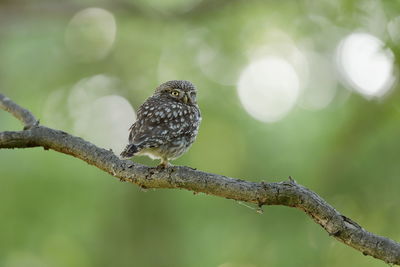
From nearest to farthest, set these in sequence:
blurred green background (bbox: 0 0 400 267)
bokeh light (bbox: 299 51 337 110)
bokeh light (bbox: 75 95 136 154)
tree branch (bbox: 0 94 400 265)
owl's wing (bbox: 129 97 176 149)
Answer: tree branch (bbox: 0 94 400 265)
owl's wing (bbox: 129 97 176 149)
blurred green background (bbox: 0 0 400 267)
bokeh light (bbox: 299 51 337 110)
bokeh light (bbox: 75 95 136 154)

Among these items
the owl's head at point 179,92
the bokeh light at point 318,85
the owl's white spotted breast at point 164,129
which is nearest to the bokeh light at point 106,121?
the bokeh light at point 318,85

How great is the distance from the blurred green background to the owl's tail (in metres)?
5.66

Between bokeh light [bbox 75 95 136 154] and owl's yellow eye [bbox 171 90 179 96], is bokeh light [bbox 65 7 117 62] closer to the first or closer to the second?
bokeh light [bbox 75 95 136 154]

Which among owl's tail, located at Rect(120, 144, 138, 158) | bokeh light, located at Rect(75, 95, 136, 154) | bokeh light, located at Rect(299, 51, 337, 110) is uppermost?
bokeh light, located at Rect(299, 51, 337, 110)

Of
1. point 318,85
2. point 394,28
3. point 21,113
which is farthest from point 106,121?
point 21,113

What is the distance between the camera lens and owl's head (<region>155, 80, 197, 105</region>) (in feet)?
20.3

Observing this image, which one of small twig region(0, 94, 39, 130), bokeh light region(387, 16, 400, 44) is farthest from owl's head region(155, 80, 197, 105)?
bokeh light region(387, 16, 400, 44)

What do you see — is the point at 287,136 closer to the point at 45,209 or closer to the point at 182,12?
the point at 182,12

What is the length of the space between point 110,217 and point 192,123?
7.85m

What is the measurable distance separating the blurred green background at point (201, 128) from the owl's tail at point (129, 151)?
5.66m

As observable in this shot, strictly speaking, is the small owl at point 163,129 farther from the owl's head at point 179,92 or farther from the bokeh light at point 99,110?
the bokeh light at point 99,110

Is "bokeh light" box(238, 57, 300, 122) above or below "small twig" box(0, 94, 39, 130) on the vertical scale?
above

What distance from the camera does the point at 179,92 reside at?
6.22 metres

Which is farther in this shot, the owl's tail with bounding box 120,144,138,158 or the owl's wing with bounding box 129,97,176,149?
the owl's wing with bounding box 129,97,176,149
